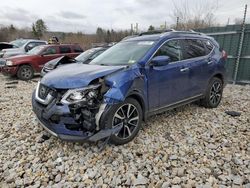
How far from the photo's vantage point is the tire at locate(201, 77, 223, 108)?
16.0 ft

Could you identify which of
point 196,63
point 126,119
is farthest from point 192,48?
point 126,119

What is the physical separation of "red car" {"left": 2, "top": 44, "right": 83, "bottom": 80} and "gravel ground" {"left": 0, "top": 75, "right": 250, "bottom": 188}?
5.15m

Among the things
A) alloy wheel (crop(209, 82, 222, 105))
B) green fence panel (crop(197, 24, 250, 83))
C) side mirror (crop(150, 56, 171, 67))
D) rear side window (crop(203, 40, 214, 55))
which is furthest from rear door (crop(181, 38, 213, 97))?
green fence panel (crop(197, 24, 250, 83))

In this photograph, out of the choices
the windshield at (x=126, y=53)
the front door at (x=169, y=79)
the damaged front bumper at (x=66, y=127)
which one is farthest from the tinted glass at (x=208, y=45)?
the damaged front bumper at (x=66, y=127)

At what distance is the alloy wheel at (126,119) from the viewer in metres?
3.20

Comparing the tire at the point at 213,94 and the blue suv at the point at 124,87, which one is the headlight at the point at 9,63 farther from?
the tire at the point at 213,94

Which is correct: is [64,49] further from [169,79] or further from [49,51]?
[169,79]

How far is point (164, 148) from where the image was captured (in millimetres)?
3354

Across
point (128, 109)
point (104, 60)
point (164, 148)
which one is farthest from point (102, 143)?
point (104, 60)

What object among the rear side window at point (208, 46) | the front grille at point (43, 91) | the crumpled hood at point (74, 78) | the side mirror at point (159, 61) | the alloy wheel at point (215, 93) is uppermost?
the rear side window at point (208, 46)

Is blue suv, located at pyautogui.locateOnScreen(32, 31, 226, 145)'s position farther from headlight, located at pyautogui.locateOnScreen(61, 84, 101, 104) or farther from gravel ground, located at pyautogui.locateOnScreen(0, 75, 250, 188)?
gravel ground, located at pyautogui.locateOnScreen(0, 75, 250, 188)

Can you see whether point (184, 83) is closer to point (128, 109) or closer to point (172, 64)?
point (172, 64)

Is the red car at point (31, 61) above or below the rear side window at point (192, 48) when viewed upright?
below

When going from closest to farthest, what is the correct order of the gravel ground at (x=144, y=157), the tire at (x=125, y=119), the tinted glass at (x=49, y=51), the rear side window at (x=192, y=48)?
the gravel ground at (x=144, y=157), the tire at (x=125, y=119), the rear side window at (x=192, y=48), the tinted glass at (x=49, y=51)
